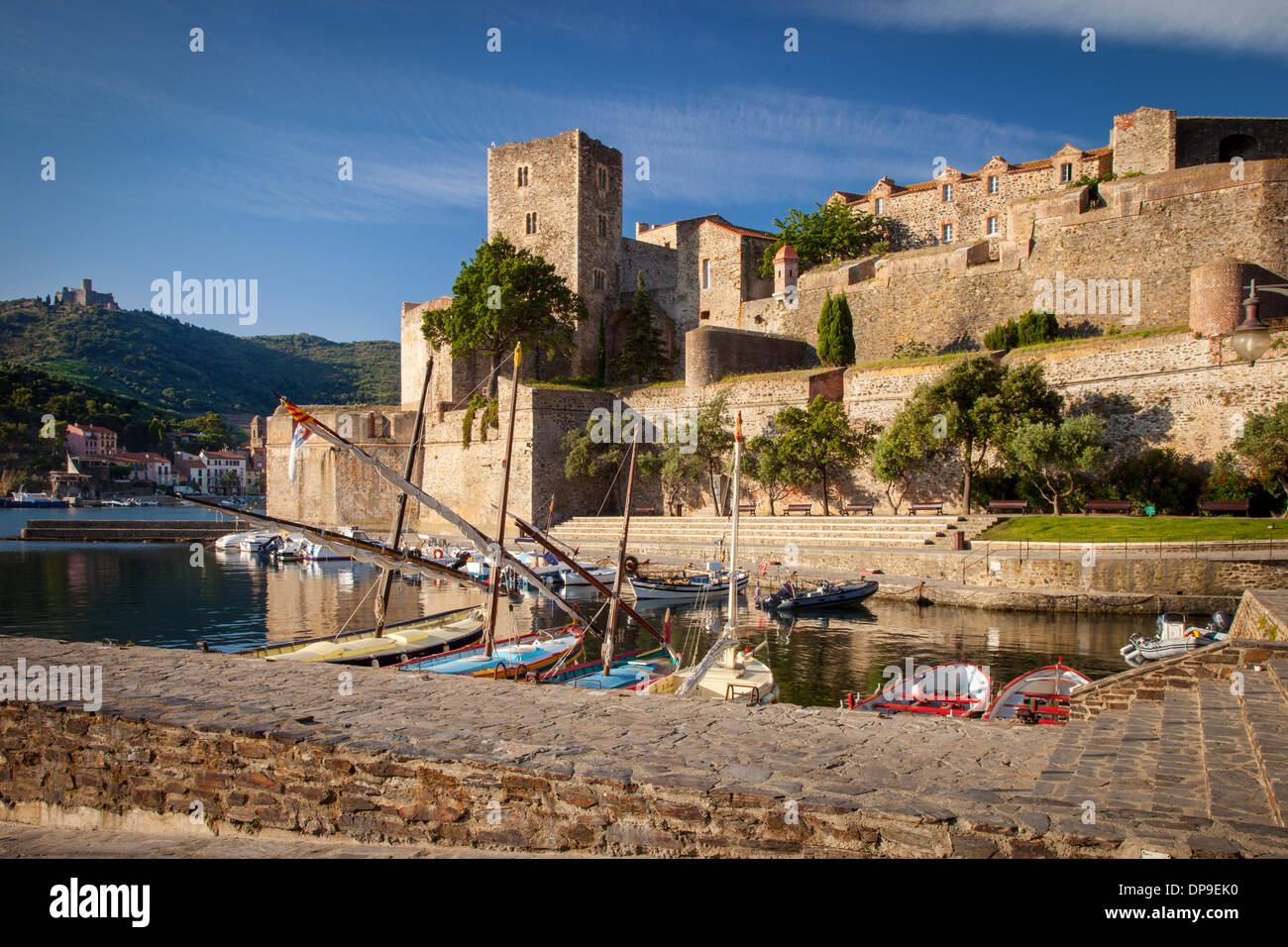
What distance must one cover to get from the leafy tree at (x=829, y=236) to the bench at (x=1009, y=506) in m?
21.6

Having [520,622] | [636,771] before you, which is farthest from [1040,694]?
[520,622]

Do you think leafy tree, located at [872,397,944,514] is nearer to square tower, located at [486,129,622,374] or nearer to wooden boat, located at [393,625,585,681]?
wooden boat, located at [393,625,585,681]

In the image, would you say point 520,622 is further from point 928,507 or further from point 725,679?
point 928,507

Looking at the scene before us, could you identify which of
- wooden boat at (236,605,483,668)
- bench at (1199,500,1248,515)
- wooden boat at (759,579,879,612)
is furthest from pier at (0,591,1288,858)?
bench at (1199,500,1248,515)

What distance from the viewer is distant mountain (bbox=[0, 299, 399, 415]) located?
13173cm

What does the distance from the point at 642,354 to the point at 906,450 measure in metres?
18.9

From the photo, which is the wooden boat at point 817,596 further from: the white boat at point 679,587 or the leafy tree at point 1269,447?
the leafy tree at point 1269,447

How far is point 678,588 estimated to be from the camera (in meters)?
25.1

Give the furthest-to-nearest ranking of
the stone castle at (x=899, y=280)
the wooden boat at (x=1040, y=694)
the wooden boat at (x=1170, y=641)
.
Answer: the stone castle at (x=899, y=280) < the wooden boat at (x=1170, y=641) < the wooden boat at (x=1040, y=694)

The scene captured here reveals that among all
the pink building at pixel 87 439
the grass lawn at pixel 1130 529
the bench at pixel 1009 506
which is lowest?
the grass lawn at pixel 1130 529

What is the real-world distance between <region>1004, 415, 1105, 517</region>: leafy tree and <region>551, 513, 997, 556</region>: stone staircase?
2.36m

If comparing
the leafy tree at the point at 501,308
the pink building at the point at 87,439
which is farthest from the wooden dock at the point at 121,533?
the pink building at the point at 87,439

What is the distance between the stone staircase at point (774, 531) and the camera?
2769 centimetres

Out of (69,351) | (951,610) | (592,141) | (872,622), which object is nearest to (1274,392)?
(951,610)
